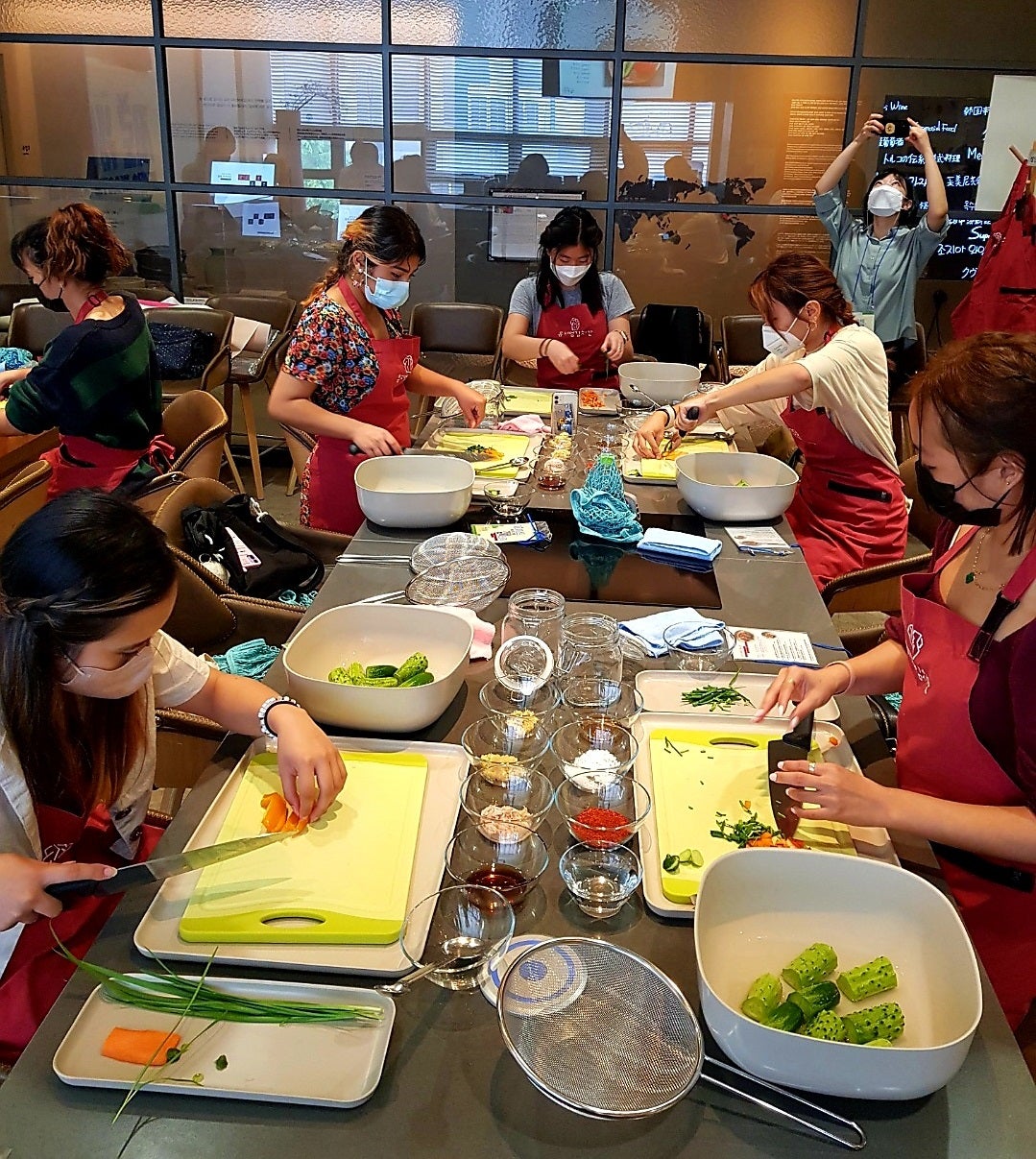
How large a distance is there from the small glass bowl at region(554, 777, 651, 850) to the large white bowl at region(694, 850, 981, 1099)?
15cm

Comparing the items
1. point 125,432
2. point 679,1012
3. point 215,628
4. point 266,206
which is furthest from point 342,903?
point 266,206

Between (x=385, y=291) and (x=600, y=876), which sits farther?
(x=385, y=291)

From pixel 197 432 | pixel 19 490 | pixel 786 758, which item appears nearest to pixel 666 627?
pixel 786 758

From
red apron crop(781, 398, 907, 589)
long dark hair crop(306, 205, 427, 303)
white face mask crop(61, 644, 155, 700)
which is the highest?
long dark hair crop(306, 205, 427, 303)

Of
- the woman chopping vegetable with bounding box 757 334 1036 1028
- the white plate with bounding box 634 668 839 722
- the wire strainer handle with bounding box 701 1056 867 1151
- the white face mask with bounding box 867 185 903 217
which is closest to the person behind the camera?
the wire strainer handle with bounding box 701 1056 867 1151

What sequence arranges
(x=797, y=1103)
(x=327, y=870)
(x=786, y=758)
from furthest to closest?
(x=786, y=758) → (x=327, y=870) → (x=797, y=1103)

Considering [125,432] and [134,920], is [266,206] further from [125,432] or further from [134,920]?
[134,920]

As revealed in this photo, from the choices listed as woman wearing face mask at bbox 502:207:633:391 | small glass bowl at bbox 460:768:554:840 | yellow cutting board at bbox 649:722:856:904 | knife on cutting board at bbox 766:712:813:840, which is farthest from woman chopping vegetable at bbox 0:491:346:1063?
woman wearing face mask at bbox 502:207:633:391

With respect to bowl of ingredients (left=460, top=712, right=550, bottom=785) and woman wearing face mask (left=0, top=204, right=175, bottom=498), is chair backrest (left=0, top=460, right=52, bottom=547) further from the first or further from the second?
bowl of ingredients (left=460, top=712, right=550, bottom=785)

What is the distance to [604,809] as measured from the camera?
1254mm

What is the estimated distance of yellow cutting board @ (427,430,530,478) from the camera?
109 inches

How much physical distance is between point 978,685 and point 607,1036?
2.42 ft

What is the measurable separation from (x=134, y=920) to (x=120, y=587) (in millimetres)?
382

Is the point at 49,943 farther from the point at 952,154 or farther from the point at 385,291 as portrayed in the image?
the point at 952,154
